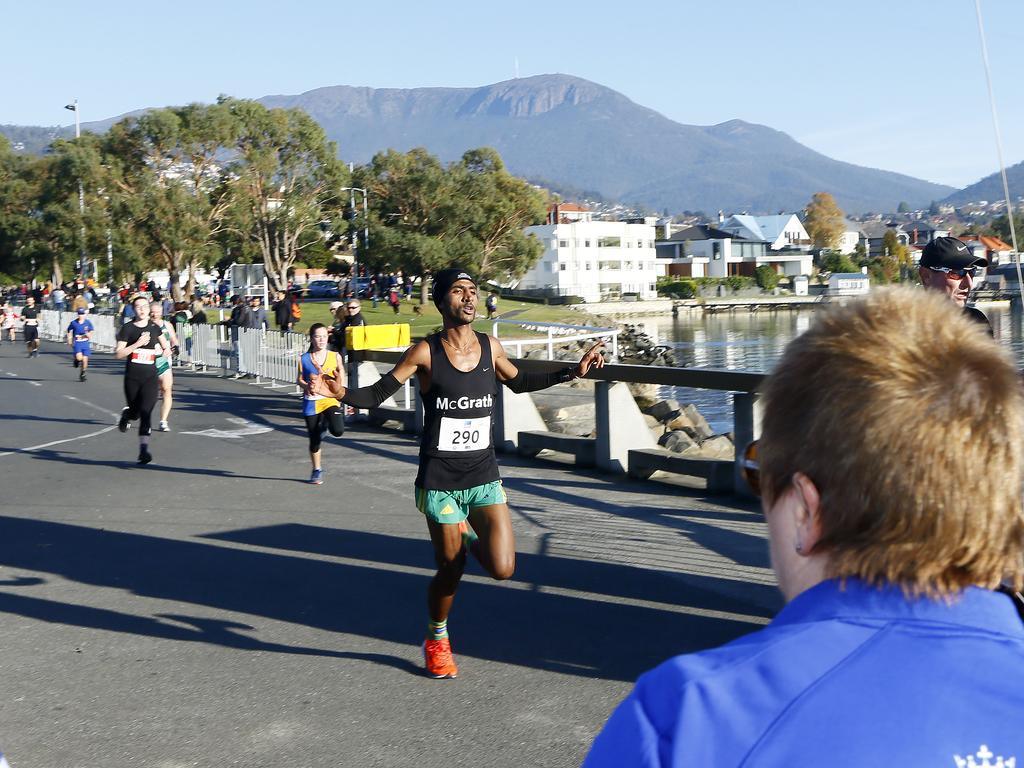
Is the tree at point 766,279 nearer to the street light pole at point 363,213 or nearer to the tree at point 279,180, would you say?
the street light pole at point 363,213

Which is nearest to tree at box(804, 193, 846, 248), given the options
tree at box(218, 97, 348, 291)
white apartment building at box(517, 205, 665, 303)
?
white apartment building at box(517, 205, 665, 303)

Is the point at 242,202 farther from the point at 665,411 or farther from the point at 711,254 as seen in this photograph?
the point at 711,254

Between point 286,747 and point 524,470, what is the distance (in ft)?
26.6

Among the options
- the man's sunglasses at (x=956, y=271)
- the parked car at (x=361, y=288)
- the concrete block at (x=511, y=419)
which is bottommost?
the concrete block at (x=511, y=419)

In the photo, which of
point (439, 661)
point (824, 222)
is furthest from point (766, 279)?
point (439, 661)

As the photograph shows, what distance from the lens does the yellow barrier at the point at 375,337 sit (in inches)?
725

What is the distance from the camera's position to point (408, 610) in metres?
7.52

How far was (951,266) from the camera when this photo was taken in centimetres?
631

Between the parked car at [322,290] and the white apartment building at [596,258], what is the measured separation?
38.8 m

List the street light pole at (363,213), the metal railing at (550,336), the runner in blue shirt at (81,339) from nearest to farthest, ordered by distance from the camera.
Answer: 1. the metal railing at (550,336)
2. the runner in blue shirt at (81,339)
3. the street light pole at (363,213)

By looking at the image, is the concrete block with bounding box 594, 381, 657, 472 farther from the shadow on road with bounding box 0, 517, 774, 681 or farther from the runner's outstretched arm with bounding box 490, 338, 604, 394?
the runner's outstretched arm with bounding box 490, 338, 604, 394

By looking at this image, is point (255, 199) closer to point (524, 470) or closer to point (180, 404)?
point (180, 404)

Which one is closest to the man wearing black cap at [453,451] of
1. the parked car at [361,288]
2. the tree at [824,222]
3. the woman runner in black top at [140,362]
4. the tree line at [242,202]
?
the woman runner in black top at [140,362]

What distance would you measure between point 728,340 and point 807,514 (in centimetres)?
6845
